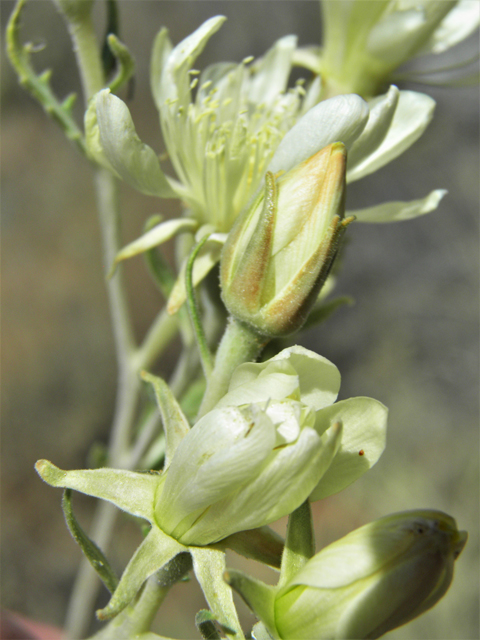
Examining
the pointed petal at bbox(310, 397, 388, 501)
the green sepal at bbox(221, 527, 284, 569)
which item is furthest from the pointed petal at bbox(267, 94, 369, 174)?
the green sepal at bbox(221, 527, 284, 569)

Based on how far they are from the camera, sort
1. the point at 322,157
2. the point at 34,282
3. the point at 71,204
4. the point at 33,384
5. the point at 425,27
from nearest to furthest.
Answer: the point at 322,157 → the point at 425,27 → the point at 33,384 → the point at 34,282 → the point at 71,204

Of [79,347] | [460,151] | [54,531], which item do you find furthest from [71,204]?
[460,151]

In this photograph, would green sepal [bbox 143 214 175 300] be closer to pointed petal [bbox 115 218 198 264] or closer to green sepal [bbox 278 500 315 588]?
pointed petal [bbox 115 218 198 264]

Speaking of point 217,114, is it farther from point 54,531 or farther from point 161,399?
point 54,531

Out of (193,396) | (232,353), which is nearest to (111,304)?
(193,396)

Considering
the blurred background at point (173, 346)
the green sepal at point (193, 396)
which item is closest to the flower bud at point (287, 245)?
the green sepal at point (193, 396)

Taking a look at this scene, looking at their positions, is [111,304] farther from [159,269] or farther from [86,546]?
[86,546]
